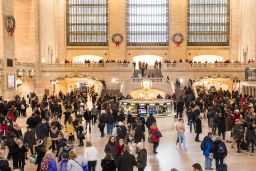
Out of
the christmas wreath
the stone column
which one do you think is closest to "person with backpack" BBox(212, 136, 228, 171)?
the stone column

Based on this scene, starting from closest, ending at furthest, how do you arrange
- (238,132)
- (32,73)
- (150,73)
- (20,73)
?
(238,132)
(20,73)
(32,73)
(150,73)

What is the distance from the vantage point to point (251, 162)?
15.1 meters

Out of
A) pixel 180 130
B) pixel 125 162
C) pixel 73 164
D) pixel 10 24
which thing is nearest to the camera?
pixel 73 164

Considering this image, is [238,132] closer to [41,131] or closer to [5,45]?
[41,131]

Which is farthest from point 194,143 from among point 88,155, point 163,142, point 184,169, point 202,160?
point 88,155

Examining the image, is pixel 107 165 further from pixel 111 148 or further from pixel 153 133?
pixel 153 133

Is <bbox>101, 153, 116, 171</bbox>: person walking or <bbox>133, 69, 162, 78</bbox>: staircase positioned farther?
<bbox>133, 69, 162, 78</bbox>: staircase

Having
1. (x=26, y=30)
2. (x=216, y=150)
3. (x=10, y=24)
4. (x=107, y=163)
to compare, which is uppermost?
(x=26, y=30)

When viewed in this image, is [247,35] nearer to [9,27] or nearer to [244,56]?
[244,56]

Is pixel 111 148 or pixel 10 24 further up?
pixel 10 24

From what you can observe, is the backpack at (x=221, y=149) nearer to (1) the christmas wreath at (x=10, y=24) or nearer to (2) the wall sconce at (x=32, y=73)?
(1) the christmas wreath at (x=10, y=24)

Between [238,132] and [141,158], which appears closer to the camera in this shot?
[141,158]

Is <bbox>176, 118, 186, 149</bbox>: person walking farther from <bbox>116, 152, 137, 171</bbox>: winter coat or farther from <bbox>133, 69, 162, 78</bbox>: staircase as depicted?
<bbox>133, 69, 162, 78</bbox>: staircase

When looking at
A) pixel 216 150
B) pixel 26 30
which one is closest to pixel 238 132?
pixel 216 150
